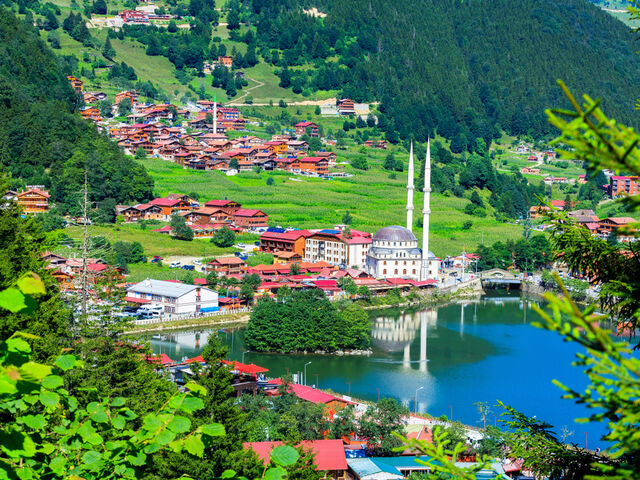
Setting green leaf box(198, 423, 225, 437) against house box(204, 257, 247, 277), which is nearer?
green leaf box(198, 423, 225, 437)

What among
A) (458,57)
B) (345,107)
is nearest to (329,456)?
(345,107)

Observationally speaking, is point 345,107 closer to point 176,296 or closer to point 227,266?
point 227,266

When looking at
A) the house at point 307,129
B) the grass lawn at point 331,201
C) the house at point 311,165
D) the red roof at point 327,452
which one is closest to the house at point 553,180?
the grass lawn at point 331,201

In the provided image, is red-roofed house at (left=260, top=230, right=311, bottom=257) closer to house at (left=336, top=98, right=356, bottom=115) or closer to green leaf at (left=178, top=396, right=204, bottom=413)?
green leaf at (left=178, top=396, right=204, bottom=413)

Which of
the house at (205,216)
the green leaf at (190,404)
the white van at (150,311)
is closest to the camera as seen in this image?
the green leaf at (190,404)

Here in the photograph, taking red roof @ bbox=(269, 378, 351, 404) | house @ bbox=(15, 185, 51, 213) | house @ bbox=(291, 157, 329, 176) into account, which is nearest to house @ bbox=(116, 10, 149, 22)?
house @ bbox=(291, 157, 329, 176)

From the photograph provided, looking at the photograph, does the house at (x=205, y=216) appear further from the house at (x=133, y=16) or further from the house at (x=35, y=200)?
the house at (x=133, y=16)
